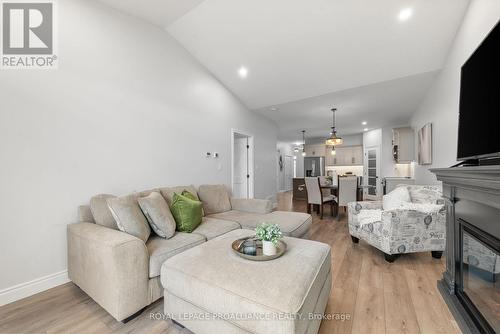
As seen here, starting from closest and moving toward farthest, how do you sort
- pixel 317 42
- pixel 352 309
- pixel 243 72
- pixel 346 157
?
pixel 352 309, pixel 317 42, pixel 243 72, pixel 346 157

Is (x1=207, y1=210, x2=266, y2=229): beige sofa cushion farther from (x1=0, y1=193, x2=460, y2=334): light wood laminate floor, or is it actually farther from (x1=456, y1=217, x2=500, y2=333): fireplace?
(x1=456, y1=217, x2=500, y2=333): fireplace

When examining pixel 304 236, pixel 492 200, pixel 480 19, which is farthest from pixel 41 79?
pixel 480 19

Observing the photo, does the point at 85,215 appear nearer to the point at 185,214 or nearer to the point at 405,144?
the point at 185,214

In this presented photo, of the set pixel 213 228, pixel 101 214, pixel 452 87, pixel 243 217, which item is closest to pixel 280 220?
pixel 243 217

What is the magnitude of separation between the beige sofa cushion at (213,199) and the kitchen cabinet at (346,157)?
22.6 feet

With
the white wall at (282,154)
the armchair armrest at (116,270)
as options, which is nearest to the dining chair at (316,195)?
the armchair armrest at (116,270)

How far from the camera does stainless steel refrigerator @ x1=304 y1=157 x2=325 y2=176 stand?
9405mm

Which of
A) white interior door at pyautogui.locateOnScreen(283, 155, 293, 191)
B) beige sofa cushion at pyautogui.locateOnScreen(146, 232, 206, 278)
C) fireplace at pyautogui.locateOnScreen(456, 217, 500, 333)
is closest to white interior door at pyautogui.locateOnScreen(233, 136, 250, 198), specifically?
beige sofa cushion at pyautogui.locateOnScreen(146, 232, 206, 278)

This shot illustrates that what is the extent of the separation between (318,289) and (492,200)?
1074mm

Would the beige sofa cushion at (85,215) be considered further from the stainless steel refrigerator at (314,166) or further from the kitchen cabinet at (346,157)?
the kitchen cabinet at (346,157)

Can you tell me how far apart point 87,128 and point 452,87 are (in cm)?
456

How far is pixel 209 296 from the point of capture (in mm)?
1240

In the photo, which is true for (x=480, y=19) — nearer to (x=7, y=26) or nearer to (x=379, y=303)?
(x=379, y=303)

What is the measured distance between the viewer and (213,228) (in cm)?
244
